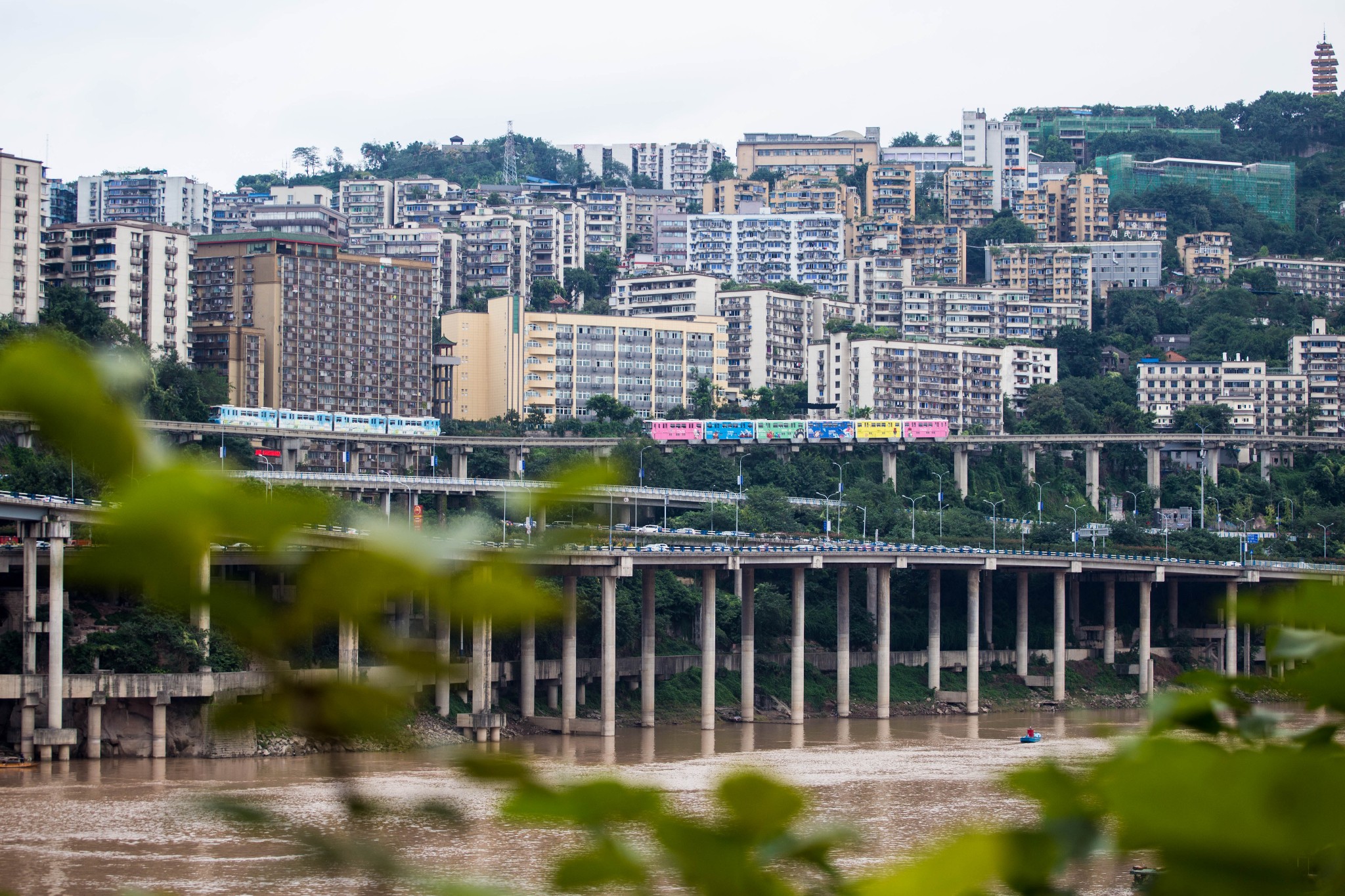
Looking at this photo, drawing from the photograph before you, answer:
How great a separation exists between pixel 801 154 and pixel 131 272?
81.1m

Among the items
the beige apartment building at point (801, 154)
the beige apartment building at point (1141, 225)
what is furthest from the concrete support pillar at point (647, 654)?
the beige apartment building at point (801, 154)

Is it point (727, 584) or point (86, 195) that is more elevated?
point (86, 195)

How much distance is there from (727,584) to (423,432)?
2232 cm

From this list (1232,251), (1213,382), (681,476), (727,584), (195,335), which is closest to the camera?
(727,584)

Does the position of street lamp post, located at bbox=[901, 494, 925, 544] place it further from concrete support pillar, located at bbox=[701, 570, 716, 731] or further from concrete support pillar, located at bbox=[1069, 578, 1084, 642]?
concrete support pillar, located at bbox=[701, 570, 716, 731]

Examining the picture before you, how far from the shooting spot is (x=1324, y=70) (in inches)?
6767

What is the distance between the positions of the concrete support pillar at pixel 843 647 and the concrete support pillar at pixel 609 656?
1020 cm

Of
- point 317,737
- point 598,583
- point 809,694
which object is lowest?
point 809,694

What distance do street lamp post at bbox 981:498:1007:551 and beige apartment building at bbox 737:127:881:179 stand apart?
71.3 metres

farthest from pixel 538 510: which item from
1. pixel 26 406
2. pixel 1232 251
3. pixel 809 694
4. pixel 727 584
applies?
pixel 1232 251

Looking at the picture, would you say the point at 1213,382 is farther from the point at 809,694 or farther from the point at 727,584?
the point at 809,694

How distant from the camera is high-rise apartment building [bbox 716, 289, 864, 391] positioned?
344 feet

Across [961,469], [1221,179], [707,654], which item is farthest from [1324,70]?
[707,654]

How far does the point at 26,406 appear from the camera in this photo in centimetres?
133
